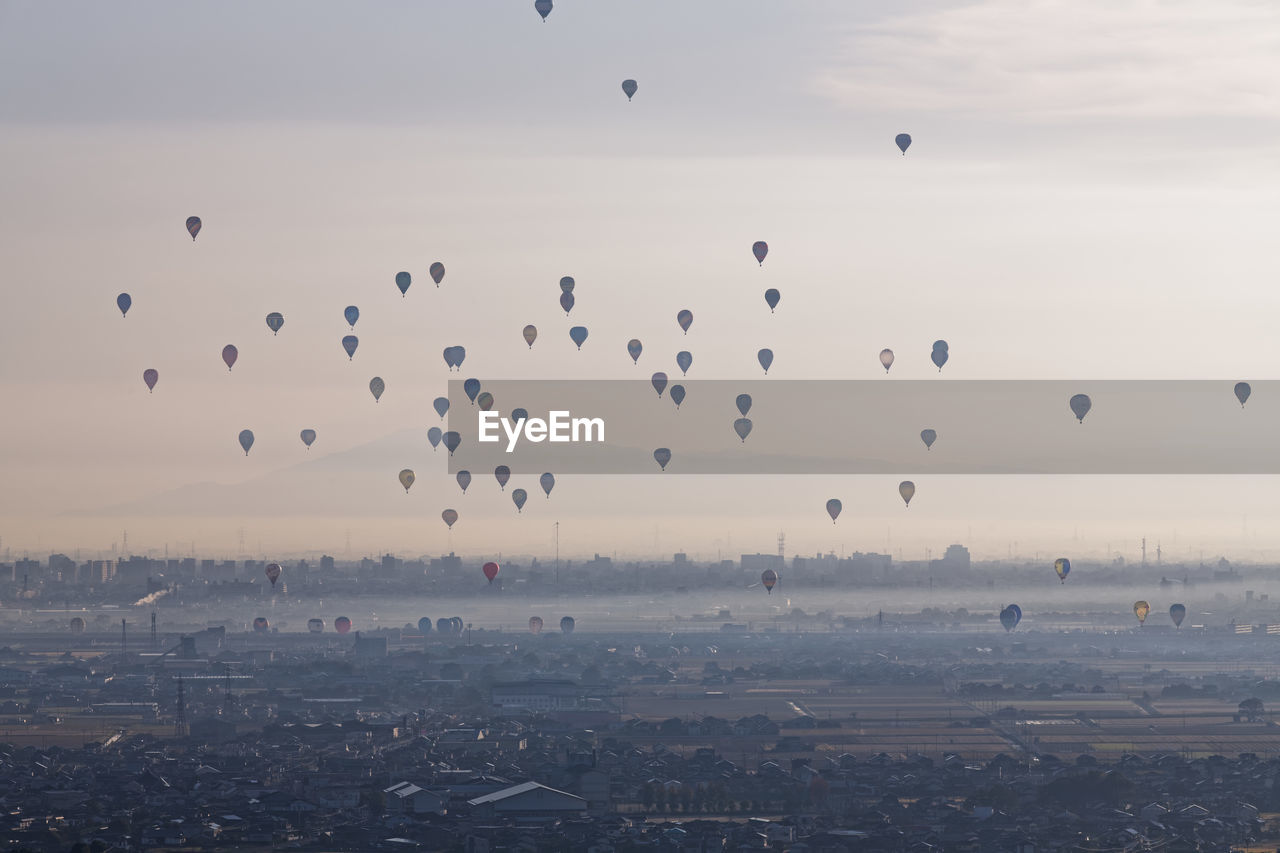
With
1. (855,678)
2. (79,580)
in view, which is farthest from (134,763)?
(79,580)

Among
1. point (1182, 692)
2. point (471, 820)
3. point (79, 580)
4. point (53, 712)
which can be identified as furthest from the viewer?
point (79, 580)

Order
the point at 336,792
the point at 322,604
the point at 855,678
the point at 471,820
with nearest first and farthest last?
the point at 471,820, the point at 336,792, the point at 855,678, the point at 322,604

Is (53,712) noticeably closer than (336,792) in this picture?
No

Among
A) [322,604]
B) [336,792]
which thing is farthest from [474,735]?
[322,604]

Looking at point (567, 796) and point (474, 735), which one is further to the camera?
point (474, 735)

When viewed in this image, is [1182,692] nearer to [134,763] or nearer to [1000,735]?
[1000,735]

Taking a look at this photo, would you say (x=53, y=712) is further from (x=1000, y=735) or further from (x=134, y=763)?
(x=1000, y=735)

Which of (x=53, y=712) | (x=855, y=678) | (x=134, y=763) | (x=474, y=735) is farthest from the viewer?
(x=855, y=678)

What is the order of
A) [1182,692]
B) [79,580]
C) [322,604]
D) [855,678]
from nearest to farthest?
[1182,692] < [855,678] < [322,604] < [79,580]
